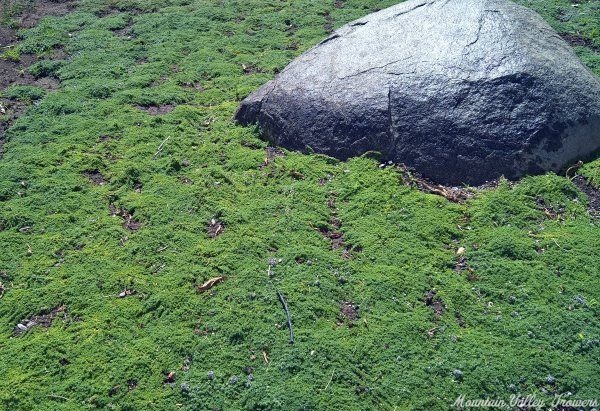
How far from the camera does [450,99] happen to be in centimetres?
637

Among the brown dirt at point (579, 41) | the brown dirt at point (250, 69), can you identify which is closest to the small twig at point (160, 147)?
the brown dirt at point (250, 69)

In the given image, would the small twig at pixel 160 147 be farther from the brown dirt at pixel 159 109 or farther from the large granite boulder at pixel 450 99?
the large granite boulder at pixel 450 99

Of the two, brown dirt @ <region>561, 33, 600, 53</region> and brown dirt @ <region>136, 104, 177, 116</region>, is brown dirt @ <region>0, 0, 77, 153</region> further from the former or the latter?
brown dirt @ <region>561, 33, 600, 53</region>

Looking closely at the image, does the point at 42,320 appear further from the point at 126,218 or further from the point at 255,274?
the point at 255,274

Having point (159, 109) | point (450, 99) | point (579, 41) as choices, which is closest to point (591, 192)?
point (450, 99)

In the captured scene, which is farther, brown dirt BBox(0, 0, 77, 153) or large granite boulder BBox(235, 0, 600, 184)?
brown dirt BBox(0, 0, 77, 153)

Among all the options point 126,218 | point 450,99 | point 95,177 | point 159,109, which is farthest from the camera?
point 159,109

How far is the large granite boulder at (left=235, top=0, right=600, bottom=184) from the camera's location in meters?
6.26

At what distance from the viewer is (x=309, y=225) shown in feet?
19.3

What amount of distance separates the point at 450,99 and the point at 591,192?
1.60 meters

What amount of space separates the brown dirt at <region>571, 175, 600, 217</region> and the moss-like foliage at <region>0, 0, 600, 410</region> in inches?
4.7

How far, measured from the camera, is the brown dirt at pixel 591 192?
19.6ft

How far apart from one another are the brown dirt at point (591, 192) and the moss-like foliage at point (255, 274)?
118mm

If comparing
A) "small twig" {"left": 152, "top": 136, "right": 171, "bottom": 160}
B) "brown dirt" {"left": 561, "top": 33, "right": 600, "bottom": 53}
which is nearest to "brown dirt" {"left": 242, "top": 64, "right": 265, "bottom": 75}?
"small twig" {"left": 152, "top": 136, "right": 171, "bottom": 160}
